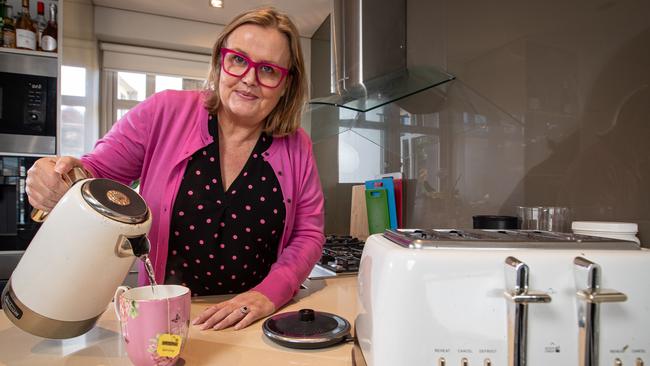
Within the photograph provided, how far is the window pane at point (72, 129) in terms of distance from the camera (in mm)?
2506

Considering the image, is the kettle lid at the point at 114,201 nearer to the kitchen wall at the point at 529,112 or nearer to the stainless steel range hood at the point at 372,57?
the kitchen wall at the point at 529,112

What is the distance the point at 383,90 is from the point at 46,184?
1.29 m

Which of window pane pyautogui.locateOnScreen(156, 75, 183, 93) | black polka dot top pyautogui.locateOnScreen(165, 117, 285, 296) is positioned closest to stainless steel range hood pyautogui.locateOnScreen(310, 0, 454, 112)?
black polka dot top pyautogui.locateOnScreen(165, 117, 285, 296)

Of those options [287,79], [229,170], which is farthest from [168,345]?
[287,79]

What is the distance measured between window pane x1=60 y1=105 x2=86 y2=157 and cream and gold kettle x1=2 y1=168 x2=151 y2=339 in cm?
214

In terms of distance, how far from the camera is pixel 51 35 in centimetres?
221

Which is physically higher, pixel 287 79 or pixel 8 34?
pixel 8 34

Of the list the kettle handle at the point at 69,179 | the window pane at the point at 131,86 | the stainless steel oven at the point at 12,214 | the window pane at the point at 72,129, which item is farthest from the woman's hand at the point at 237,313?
the window pane at the point at 131,86

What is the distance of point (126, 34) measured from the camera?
2938mm

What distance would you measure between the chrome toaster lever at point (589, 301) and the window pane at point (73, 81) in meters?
2.61

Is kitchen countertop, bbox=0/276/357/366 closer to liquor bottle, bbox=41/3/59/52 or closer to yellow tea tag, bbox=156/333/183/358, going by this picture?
yellow tea tag, bbox=156/333/183/358

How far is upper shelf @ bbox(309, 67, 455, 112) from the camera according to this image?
156 centimetres

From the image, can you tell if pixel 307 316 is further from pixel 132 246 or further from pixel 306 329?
pixel 132 246

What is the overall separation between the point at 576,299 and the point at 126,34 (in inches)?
128
